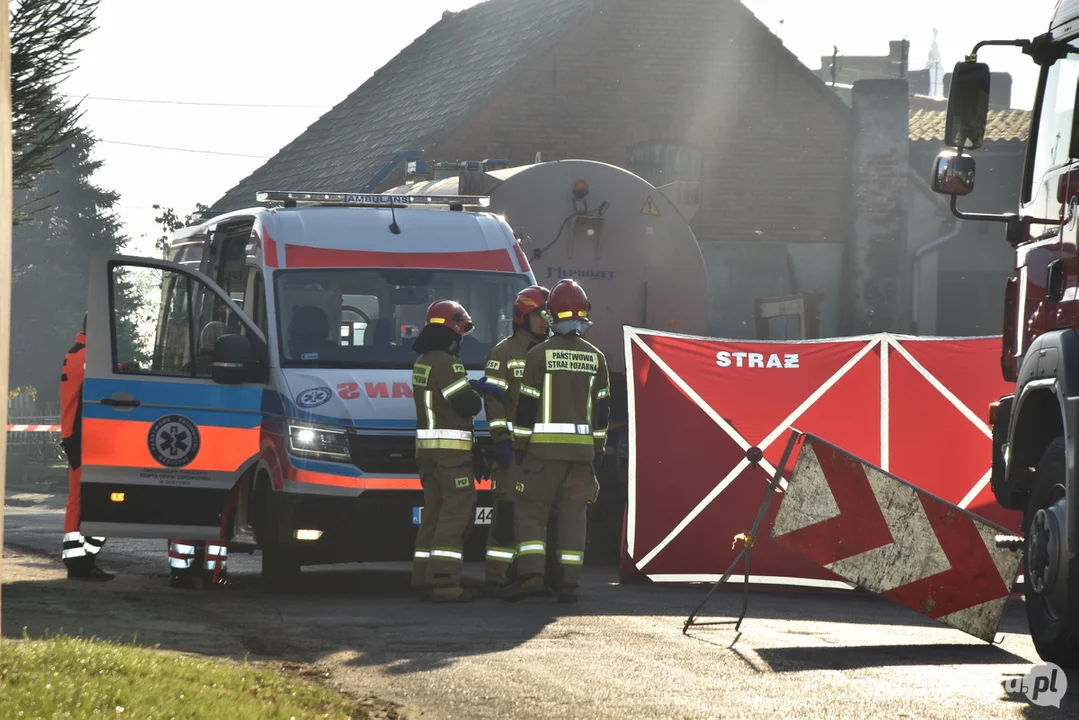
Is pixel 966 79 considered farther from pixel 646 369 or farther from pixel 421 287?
pixel 421 287

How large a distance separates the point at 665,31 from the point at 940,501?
21.6 m

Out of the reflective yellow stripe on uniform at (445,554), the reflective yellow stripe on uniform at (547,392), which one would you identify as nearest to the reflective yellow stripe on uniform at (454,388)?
the reflective yellow stripe on uniform at (547,392)

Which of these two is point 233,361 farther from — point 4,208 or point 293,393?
point 4,208

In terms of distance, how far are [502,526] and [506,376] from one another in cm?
99

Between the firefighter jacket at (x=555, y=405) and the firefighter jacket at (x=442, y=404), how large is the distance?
344 mm

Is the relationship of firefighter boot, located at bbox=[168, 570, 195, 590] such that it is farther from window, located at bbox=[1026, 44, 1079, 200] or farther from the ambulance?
window, located at bbox=[1026, 44, 1079, 200]

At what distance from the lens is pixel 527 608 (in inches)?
407

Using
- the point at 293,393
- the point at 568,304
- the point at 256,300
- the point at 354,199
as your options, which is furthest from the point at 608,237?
the point at 293,393

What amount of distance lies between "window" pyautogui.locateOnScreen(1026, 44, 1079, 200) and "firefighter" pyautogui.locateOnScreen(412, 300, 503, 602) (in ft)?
12.4

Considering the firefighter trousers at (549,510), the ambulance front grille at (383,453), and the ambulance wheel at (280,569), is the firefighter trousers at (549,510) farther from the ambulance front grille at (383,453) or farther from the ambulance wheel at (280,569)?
the ambulance wheel at (280,569)

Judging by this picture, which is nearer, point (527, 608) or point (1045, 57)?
point (1045, 57)

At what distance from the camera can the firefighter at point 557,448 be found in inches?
422

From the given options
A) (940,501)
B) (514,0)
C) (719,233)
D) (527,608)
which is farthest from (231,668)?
(514,0)

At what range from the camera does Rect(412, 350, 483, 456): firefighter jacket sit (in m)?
10.6
